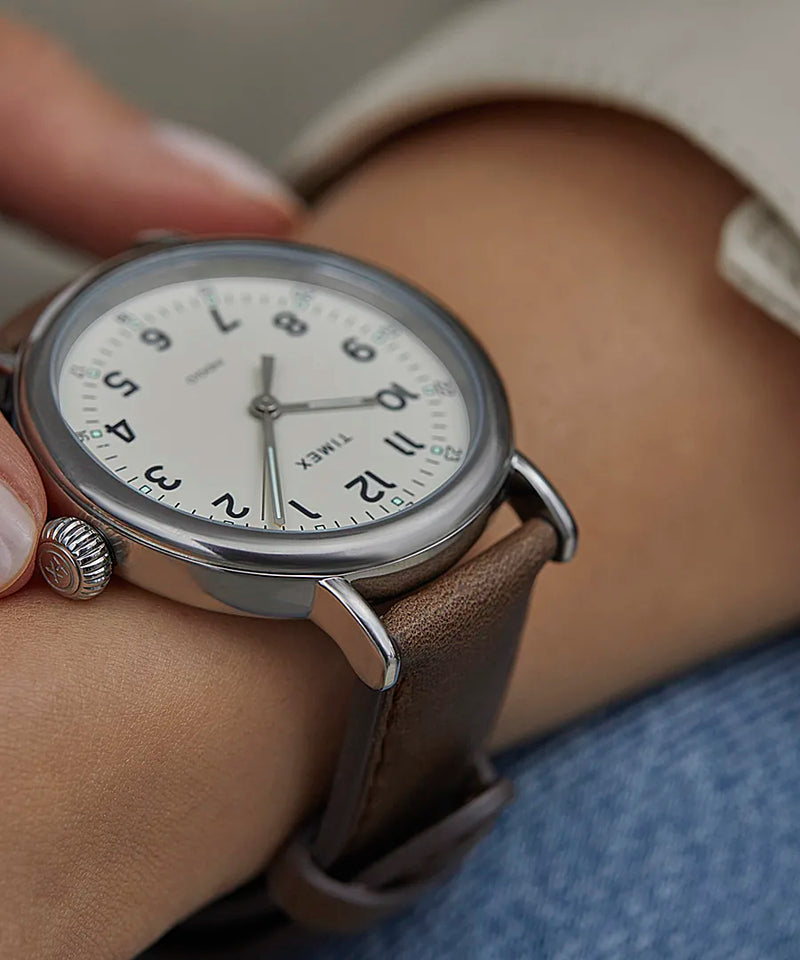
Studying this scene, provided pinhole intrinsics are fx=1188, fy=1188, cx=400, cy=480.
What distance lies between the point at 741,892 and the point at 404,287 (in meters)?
0.37

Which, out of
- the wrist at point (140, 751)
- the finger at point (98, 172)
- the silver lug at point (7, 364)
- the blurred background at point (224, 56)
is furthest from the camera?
Answer: the blurred background at point (224, 56)

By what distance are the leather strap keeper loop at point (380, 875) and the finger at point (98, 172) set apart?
424 millimetres

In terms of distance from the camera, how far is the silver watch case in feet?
1.66

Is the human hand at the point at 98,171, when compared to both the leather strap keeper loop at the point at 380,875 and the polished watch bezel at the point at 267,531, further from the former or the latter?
the leather strap keeper loop at the point at 380,875

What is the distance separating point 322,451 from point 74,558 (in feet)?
0.44

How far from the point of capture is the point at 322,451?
571 millimetres

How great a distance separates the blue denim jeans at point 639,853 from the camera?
624 millimetres

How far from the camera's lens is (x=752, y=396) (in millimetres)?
683

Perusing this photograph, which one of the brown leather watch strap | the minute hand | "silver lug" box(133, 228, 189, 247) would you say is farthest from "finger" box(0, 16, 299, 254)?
the brown leather watch strap

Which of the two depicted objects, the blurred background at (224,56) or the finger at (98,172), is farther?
the blurred background at (224,56)

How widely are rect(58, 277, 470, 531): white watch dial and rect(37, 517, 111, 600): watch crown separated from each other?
4cm

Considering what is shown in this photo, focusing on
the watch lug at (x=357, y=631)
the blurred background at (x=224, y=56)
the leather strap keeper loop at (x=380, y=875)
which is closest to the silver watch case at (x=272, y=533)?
the watch lug at (x=357, y=631)

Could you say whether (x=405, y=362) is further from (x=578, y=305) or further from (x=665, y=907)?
(x=665, y=907)

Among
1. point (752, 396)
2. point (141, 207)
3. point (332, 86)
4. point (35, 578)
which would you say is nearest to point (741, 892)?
point (752, 396)
